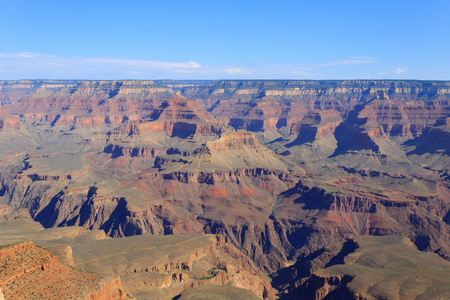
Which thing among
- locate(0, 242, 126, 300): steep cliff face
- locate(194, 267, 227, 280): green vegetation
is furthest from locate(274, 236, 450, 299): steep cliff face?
locate(0, 242, 126, 300): steep cliff face

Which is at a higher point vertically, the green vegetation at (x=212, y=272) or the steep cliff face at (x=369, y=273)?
the steep cliff face at (x=369, y=273)

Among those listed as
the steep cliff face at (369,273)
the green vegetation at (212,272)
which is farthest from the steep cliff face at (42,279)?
the steep cliff face at (369,273)

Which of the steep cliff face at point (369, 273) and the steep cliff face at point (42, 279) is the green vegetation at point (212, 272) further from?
the steep cliff face at point (42, 279)

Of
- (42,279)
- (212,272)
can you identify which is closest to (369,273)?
(212,272)

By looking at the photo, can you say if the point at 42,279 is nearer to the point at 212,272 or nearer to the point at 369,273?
the point at 212,272

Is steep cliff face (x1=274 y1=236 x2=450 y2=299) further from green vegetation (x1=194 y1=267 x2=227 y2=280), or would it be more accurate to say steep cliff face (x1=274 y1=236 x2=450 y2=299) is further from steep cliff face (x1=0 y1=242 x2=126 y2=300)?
steep cliff face (x1=0 y1=242 x2=126 y2=300)

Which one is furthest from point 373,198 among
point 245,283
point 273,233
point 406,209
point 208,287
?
point 208,287

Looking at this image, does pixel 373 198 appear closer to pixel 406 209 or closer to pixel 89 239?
pixel 406 209

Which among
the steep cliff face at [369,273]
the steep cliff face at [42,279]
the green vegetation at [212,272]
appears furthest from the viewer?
the green vegetation at [212,272]

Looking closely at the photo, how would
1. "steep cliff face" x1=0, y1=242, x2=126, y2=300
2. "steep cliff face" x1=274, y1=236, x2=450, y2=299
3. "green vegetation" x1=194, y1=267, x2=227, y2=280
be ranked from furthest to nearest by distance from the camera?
"green vegetation" x1=194, y1=267, x2=227, y2=280
"steep cliff face" x1=274, y1=236, x2=450, y2=299
"steep cliff face" x1=0, y1=242, x2=126, y2=300
